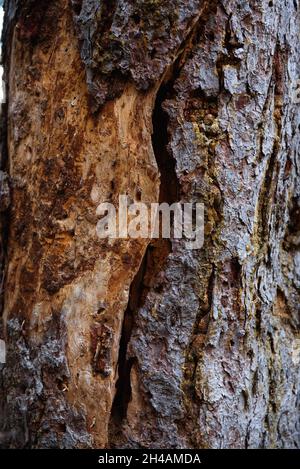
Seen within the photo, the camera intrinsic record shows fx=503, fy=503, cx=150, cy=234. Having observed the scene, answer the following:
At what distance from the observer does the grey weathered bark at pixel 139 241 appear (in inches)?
49.6

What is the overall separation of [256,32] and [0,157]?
2.56ft

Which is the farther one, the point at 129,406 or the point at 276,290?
the point at 276,290

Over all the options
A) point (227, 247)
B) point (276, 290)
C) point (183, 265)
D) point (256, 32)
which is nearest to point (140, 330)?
point (183, 265)

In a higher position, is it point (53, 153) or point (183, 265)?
point (53, 153)

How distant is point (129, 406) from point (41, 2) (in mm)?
1088

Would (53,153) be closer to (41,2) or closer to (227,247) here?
(41,2)

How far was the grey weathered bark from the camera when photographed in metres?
1.26

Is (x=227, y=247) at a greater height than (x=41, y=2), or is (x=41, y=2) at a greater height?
(x=41, y=2)

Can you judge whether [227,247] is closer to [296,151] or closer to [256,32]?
[296,151]

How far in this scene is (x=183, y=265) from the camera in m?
1.28

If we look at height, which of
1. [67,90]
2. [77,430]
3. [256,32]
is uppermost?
[256,32]

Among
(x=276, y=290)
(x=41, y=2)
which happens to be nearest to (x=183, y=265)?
(x=276, y=290)

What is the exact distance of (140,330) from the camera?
Result: 128 cm

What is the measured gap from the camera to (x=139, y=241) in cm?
128
